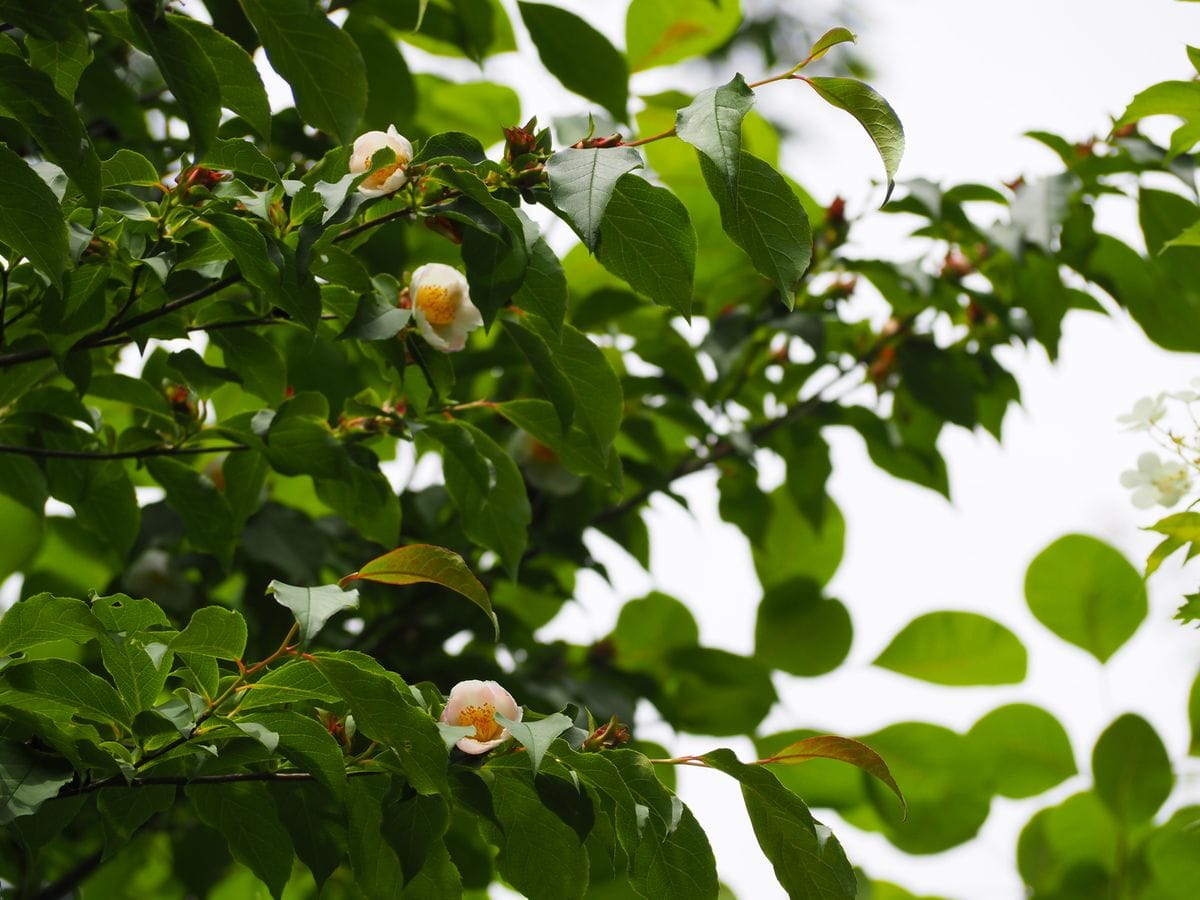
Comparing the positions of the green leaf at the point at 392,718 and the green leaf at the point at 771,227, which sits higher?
the green leaf at the point at 771,227

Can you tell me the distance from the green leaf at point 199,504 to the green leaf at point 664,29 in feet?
2.58

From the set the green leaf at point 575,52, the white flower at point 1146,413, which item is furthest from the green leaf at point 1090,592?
the green leaf at point 575,52

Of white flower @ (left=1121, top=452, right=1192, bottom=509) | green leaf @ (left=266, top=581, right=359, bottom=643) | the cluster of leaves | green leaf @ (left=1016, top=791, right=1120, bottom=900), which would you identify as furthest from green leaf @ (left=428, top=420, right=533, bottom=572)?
green leaf @ (left=1016, top=791, right=1120, bottom=900)

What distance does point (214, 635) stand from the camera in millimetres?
566

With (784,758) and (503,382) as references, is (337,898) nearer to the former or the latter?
(503,382)

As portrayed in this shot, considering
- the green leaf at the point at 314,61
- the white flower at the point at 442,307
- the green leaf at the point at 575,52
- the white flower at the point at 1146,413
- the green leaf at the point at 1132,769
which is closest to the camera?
the green leaf at the point at 314,61

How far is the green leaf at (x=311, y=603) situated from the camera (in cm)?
54

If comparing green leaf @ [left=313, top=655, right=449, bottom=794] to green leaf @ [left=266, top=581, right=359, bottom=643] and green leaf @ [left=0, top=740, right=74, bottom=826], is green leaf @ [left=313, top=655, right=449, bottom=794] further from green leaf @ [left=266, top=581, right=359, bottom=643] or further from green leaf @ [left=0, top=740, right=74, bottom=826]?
green leaf @ [left=0, top=740, right=74, bottom=826]

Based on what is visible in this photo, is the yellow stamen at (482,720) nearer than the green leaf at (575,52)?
Yes

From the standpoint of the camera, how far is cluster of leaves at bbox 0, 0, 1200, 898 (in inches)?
22.8

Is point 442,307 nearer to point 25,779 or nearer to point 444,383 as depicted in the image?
point 444,383

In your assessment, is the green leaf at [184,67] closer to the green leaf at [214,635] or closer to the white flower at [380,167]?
the white flower at [380,167]

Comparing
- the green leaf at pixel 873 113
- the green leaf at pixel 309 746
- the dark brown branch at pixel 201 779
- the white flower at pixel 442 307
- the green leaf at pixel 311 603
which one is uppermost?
the green leaf at pixel 873 113

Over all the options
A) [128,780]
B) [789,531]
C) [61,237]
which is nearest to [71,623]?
[128,780]
